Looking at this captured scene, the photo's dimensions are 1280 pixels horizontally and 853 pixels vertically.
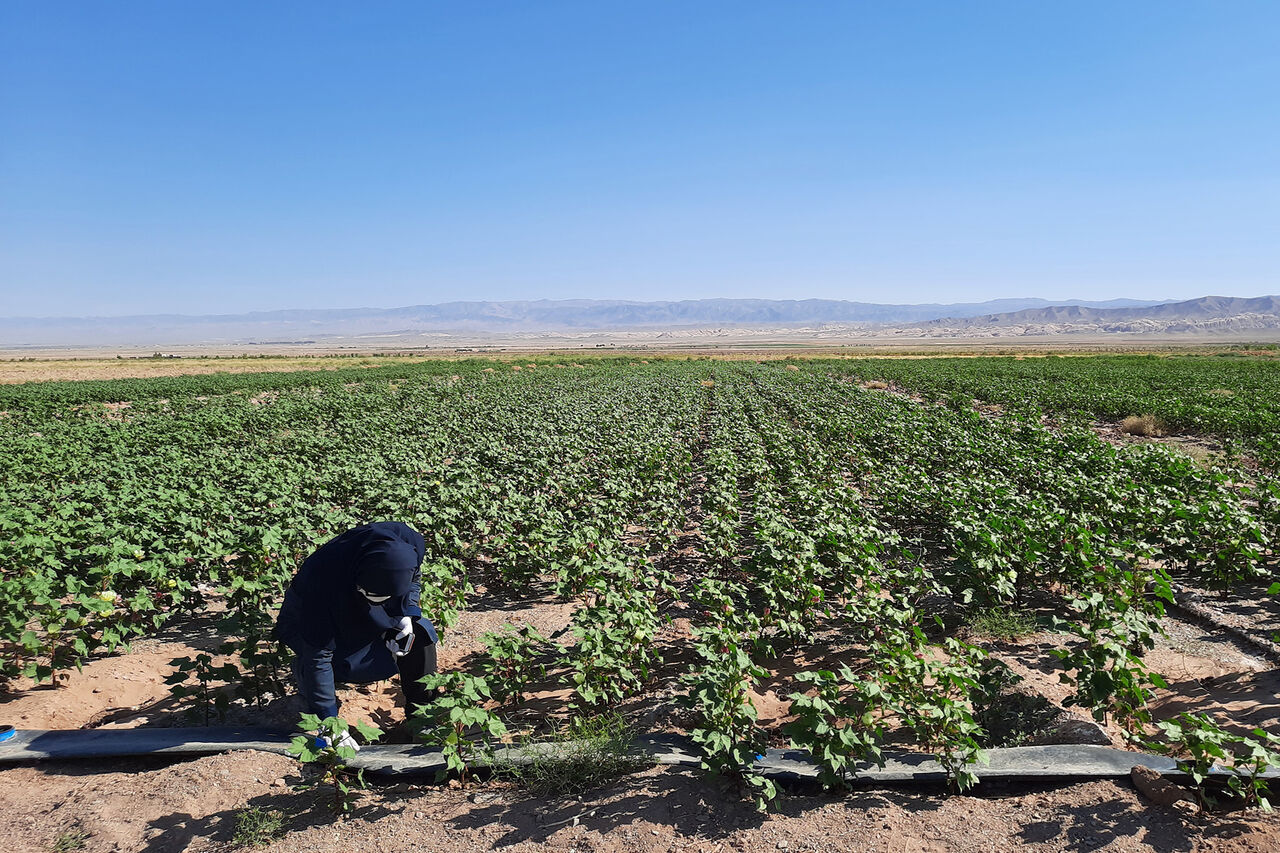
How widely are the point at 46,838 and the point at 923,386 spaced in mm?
34789

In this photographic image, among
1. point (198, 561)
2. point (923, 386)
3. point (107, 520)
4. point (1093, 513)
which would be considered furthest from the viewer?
point (923, 386)

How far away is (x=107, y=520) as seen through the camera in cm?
795

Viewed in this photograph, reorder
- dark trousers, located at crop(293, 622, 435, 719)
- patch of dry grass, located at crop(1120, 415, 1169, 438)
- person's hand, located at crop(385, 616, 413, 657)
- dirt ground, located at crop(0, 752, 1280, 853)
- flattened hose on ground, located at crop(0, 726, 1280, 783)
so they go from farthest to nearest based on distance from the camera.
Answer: patch of dry grass, located at crop(1120, 415, 1169, 438) < person's hand, located at crop(385, 616, 413, 657) < dark trousers, located at crop(293, 622, 435, 719) < flattened hose on ground, located at crop(0, 726, 1280, 783) < dirt ground, located at crop(0, 752, 1280, 853)

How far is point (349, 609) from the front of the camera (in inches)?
173

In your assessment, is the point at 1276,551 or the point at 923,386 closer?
the point at 1276,551

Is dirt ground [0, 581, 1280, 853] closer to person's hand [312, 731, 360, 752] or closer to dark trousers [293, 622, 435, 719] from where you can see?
person's hand [312, 731, 360, 752]

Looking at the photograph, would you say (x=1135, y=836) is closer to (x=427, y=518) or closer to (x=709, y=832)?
(x=709, y=832)

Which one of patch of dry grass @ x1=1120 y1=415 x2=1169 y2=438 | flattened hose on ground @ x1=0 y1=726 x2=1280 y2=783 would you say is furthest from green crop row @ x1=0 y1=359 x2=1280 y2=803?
patch of dry grass @ x1=1120 y1=415 x2=1169 y2=438

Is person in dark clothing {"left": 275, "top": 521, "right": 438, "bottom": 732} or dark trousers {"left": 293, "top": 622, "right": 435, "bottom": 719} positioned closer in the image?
person in dark clothing {"left": 275, "top": 521, "right": 438, "bottom": 732}

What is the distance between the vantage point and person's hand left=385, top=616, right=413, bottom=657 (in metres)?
4.42

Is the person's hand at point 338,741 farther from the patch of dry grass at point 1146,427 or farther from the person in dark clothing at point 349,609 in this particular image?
the patch of dry grass at point 1146,427

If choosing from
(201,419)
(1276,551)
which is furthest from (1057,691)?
(201,419)

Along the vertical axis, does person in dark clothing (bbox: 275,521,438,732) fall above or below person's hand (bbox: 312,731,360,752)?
above

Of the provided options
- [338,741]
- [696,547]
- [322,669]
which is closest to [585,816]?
[338,741]
